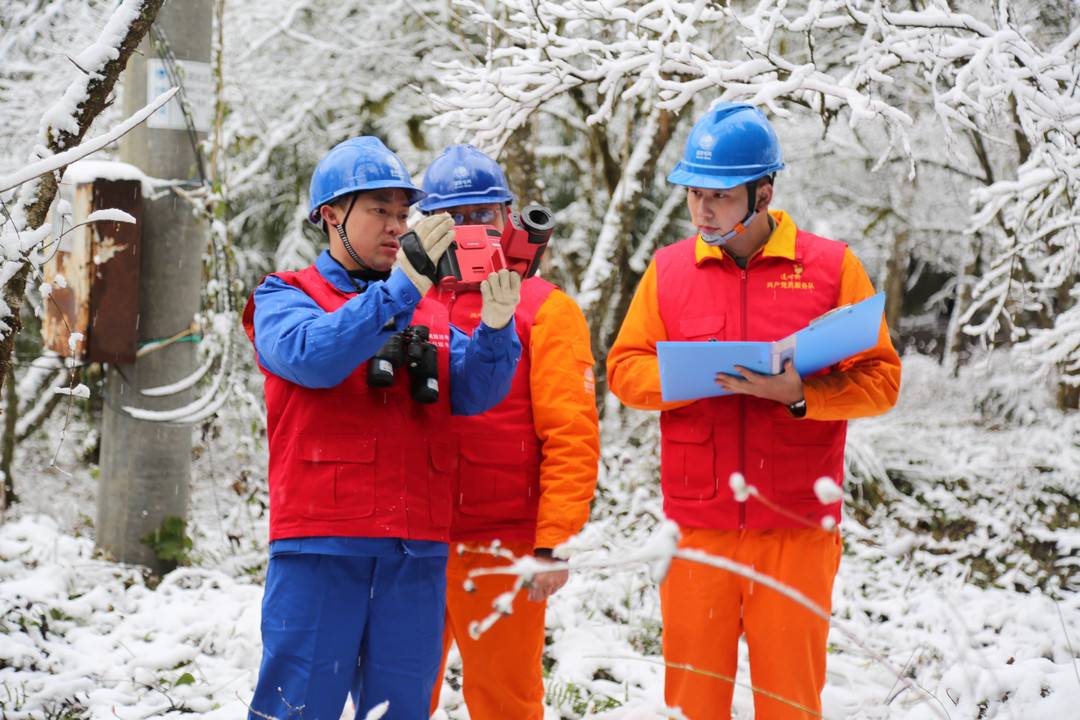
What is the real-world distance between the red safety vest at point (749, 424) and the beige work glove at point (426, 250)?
883mm

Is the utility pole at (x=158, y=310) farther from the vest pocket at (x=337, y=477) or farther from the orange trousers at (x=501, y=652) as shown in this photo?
the vest pocket at (x=337, y=477)

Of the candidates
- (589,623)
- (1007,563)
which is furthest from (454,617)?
(1007,563)

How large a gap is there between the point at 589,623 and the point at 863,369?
8.97 feet

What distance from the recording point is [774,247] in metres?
3.23

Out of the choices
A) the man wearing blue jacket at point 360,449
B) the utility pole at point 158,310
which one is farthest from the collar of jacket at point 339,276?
the utility pole at point 158,310

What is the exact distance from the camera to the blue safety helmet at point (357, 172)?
2.98 meters

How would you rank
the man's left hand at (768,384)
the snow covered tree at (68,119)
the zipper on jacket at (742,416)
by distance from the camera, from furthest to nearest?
the zipper on jacket at (742,416)
the man's left hand at (768,384)
the snow covered tree at (68,119)

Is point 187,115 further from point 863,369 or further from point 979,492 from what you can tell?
point 979,492

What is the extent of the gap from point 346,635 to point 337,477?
1.39 ft

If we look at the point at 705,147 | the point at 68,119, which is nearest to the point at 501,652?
the point at 705,147

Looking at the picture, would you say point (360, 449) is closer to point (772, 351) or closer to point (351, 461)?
point (351, 461)

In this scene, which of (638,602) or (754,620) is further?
(638,602)

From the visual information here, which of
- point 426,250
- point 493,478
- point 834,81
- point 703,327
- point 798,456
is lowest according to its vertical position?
point 493,478

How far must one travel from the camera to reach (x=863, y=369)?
10.5 feet
